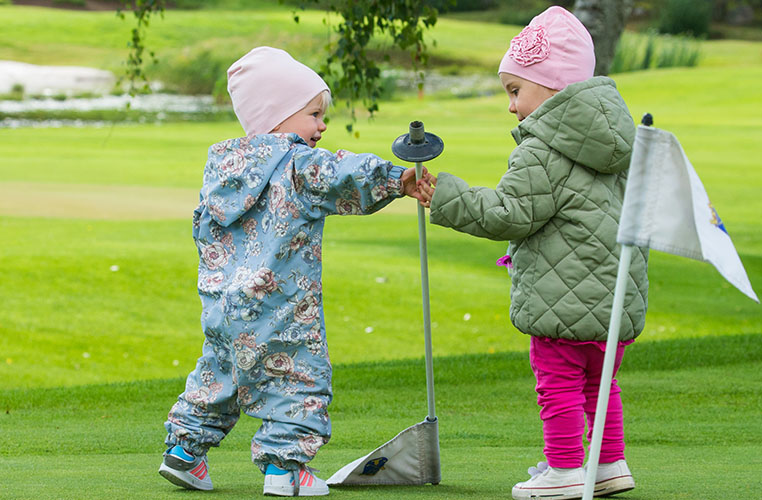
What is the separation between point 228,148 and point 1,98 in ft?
104

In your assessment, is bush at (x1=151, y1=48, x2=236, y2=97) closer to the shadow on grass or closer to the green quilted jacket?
the shadow on grass

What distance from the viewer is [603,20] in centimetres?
861

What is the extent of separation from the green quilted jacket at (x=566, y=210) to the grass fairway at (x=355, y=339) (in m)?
0.59

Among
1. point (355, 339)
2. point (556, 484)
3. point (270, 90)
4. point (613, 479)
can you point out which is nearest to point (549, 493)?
point (556, 484)

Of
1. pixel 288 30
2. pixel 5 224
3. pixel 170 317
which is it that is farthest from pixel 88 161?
pixel 288 30

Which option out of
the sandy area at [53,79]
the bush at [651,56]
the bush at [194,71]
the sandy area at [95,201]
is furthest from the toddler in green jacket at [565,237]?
the sandy area at [53,79]

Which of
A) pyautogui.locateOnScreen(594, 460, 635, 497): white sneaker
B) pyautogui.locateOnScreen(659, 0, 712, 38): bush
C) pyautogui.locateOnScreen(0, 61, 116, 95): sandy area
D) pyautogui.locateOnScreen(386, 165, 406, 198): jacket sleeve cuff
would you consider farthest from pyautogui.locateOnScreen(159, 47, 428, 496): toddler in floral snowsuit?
pyautogui.locateOnScreen(659, 0, 712, 38): bush

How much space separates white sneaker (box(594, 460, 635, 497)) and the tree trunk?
575 cm

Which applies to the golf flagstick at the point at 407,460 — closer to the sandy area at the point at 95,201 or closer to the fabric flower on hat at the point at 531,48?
the fabric flower on hat at the point at 531,48

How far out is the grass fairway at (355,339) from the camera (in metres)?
4.22

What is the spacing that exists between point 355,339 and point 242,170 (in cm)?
595

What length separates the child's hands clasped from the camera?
10.6 ft

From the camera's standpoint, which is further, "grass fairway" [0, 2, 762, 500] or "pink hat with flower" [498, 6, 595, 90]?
"grass fairway" [0, 2, 762, 500]

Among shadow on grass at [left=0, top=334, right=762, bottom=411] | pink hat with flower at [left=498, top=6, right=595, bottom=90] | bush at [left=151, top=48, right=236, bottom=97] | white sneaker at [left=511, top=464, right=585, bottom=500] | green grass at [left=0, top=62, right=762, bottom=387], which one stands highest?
pink hat with flower at [left=498, top=6, right=595, bottom=90]
